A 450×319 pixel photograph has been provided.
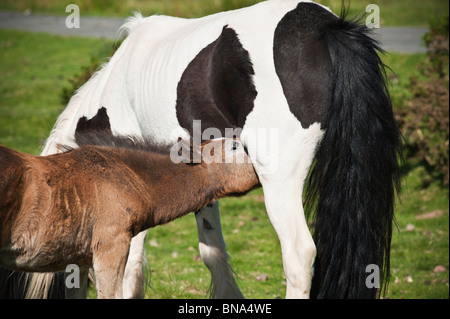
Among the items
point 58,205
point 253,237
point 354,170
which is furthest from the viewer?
point 253,237

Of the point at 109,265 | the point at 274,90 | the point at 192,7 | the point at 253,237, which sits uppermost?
the point at 192,7

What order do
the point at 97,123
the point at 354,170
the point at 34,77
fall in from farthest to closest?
1. the point at 34,77
2. the point at 97,123
3. the point at 354,170

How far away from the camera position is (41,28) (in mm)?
21453

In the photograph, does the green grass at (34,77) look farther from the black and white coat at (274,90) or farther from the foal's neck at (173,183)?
the foal's neck at (173,183)

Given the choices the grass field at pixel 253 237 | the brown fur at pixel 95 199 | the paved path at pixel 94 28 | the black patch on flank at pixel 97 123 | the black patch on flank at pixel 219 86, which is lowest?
the grass field at pixel 253 237

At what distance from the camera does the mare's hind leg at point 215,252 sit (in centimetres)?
582

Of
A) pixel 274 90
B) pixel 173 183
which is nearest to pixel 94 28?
pixel 173 183

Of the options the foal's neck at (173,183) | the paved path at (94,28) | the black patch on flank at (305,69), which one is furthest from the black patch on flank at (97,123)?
the paved path at (94,28)

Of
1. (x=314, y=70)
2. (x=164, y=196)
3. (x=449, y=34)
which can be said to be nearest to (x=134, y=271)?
(x=164, y=196)

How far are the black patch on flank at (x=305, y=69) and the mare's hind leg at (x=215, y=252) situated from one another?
1706 millimetres

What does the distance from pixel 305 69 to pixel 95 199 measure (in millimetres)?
1821

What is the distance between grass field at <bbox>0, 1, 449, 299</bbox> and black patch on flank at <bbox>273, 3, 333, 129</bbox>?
76.7 inches

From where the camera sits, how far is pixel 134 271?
18.5 ft

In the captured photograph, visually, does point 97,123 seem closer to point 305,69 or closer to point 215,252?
point 215,252
